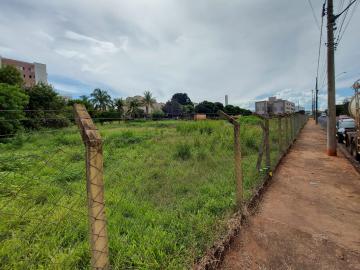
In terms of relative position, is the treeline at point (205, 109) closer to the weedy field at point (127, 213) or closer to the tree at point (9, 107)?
the tree at point (9, 107)

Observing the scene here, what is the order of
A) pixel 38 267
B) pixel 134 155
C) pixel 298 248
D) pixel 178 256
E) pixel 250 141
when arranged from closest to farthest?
pixel 38 267 → pixel 178 256 → pixel 298 248 → pixel 134 155 → pixel 250 141

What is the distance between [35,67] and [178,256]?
7980 cm

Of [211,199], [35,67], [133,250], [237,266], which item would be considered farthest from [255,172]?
[35,67]

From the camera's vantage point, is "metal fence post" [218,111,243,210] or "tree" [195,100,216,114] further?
"tree" [195,100,216,114]

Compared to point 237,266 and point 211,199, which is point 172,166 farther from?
point 237,266

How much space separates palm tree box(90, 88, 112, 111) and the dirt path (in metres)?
66.2

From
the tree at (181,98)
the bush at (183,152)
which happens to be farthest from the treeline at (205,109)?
the bush at (183,152)

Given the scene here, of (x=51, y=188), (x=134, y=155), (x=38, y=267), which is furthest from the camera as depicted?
(x=134, y=155)

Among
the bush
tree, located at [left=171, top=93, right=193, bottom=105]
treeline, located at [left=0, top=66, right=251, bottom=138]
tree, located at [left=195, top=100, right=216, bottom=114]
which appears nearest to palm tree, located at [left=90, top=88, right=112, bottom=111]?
treeline, located at [left=0, top=66, right=251, bottom=138]

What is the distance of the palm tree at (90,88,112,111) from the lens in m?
65.4

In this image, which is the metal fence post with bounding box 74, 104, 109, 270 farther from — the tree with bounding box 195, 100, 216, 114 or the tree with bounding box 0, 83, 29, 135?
the tree with bounding box 195, 100, 216, 114

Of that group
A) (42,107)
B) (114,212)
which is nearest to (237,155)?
(114,212)

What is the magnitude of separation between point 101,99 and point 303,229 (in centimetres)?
6859

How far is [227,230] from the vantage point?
2891mm
